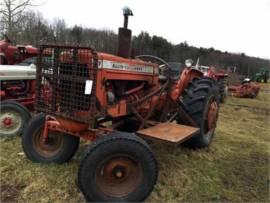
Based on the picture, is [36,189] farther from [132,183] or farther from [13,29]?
[13,29]

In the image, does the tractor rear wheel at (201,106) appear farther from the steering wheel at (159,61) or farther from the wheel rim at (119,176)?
the wheel rim at (119,176)

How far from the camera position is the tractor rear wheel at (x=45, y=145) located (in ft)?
11.8

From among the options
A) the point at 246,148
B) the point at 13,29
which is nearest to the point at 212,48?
the point at 13,29

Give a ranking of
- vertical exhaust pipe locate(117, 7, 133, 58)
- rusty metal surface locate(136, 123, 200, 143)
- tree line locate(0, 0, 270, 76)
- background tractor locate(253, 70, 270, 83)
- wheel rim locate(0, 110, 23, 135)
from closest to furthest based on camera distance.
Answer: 1. rusty metal surface locate(136, 123, 200, 143)
2. vertical exhaust pipe locate(117, 7, 133, 58)
3. wheel rim locate(0, 110, 23, 135)
4. tree line locate(0, 0, 270, 76)
5. background tractor locate(253, 70, 270, 83)

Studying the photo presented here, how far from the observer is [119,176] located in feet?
9.36

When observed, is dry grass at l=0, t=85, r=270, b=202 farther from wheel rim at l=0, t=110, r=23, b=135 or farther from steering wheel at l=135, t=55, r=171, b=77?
steering wheel at l=135, t=55, r=171, b=77

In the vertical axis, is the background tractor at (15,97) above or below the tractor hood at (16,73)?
below

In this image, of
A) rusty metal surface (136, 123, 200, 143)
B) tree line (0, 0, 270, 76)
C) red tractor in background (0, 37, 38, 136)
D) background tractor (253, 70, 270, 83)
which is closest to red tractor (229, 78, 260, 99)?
tree line (0, 0, 270, 76)

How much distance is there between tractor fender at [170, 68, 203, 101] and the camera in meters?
4.12

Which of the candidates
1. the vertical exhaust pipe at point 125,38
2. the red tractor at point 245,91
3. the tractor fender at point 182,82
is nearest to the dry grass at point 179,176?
the tractor fender at point 182,82

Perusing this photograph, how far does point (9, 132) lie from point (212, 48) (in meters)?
44.9

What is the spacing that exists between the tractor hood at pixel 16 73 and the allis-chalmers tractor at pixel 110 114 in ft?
6.57

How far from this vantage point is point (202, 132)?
4.38 metres

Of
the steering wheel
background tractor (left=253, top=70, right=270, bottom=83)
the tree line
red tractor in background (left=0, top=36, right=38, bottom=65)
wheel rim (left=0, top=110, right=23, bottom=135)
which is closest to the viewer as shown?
the steering wheel
